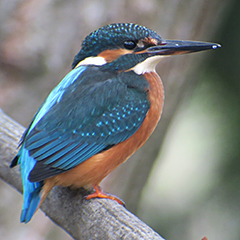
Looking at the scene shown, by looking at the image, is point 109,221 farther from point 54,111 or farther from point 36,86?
point 36,86

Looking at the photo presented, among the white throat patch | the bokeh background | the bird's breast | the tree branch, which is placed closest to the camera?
the tree branch

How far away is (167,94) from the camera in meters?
3.16

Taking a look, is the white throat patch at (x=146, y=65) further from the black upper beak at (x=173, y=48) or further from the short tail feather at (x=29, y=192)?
the short tail feather at (x=29, y=192)

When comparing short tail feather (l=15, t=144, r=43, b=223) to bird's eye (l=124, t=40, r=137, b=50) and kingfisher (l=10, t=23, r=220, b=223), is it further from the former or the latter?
bird's eye (l=124, t=40, r=137, b=50)

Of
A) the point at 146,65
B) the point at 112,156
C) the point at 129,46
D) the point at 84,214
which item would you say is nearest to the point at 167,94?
the point at 146,65

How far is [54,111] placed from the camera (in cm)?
189

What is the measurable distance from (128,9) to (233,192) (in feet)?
5.81

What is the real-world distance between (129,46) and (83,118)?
45cm

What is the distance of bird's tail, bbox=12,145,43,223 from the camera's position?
5.76 feet

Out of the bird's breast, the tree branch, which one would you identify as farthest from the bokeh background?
the bird's breast

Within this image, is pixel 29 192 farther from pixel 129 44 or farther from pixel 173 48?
pixel 173 48

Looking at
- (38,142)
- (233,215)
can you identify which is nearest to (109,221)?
(38,142)

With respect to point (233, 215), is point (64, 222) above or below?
above

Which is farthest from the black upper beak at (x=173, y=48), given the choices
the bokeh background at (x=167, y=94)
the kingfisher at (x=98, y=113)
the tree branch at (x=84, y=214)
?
the bokeh background at (x=167, y=94)
